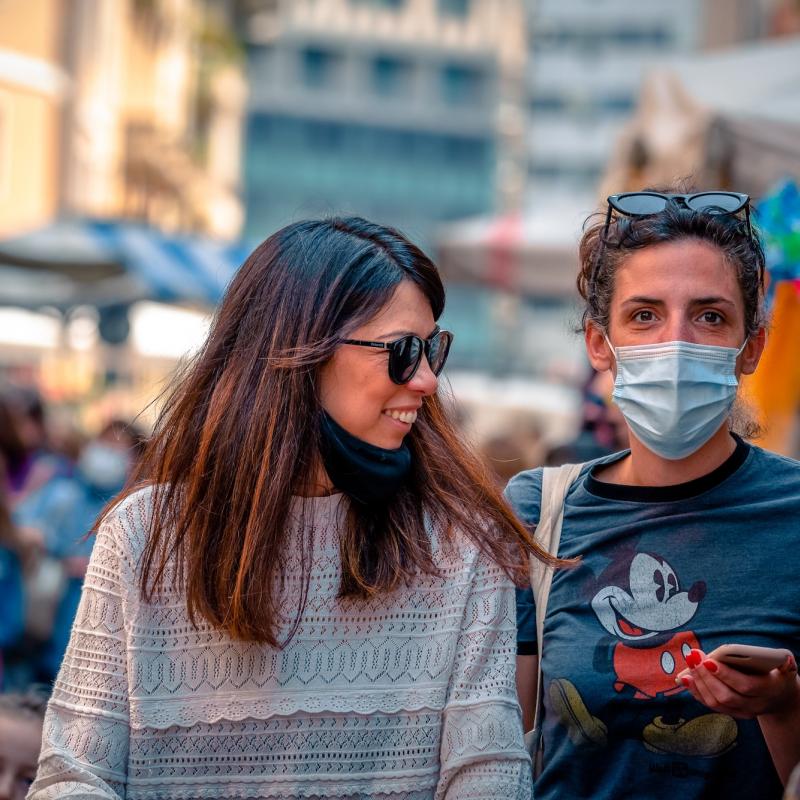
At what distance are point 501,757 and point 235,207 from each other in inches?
2456

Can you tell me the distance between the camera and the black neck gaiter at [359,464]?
8.57 ft

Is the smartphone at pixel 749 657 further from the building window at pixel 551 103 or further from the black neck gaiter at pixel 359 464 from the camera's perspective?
the building window at pixel 551 103

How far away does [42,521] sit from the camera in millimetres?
8047

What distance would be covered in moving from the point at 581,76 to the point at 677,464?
8714 cm

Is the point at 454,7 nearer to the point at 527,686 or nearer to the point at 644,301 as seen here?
the point at 644,301

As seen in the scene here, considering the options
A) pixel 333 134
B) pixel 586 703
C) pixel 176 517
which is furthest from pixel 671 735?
pixel 333 134

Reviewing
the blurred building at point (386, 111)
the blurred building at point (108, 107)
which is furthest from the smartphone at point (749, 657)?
the blurred building at point (386, 111)

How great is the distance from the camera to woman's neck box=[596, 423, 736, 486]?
2881 mm

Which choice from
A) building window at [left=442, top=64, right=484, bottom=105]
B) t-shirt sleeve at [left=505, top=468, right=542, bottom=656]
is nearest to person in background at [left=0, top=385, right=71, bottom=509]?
t-shirt sleeve at [left=505, top=468, right=542, bottom=656]

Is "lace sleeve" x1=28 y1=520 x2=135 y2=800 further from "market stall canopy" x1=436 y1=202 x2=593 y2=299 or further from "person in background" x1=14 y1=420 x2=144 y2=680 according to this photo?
"market stall canopy" x1=436 y1=202 x2=593 y2=299

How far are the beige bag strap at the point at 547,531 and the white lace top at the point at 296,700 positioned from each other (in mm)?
255

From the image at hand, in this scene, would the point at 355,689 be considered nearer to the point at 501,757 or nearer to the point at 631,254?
the point at 501,757

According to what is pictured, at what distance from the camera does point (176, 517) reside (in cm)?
267

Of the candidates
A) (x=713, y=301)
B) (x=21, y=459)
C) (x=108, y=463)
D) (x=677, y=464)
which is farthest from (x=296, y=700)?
(x=21, y=459)
